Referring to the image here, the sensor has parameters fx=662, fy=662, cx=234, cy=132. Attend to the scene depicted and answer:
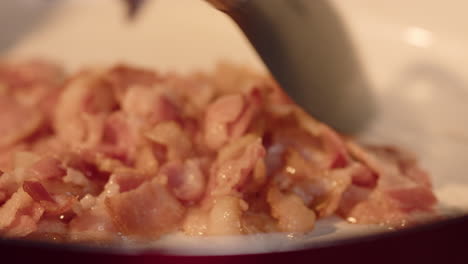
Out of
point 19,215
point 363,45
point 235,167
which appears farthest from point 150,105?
point 363,45

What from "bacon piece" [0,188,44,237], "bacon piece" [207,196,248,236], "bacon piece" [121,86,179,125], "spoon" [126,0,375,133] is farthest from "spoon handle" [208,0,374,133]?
"bacon piece" [0,188,44,237]

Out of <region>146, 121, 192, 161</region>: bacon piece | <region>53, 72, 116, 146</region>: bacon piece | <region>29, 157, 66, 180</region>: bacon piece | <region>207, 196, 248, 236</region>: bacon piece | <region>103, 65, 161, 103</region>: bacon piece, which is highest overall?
<region>103, 65, 161, 103</region>: bacon piece

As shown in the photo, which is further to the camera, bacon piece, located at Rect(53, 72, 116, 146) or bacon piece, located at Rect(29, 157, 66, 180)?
bacon piece, located at Rect(53, 72, 116, 146)

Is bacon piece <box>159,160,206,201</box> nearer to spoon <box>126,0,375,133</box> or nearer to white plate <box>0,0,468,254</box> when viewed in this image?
spoon <box>126,0,375,133</box>

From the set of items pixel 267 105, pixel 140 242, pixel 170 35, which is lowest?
pixel 140 242

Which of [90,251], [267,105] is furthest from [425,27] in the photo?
[90,251]

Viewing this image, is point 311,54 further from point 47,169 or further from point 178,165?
point 47,169

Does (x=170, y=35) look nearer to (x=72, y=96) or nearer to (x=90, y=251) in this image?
(x=72, y=96)
